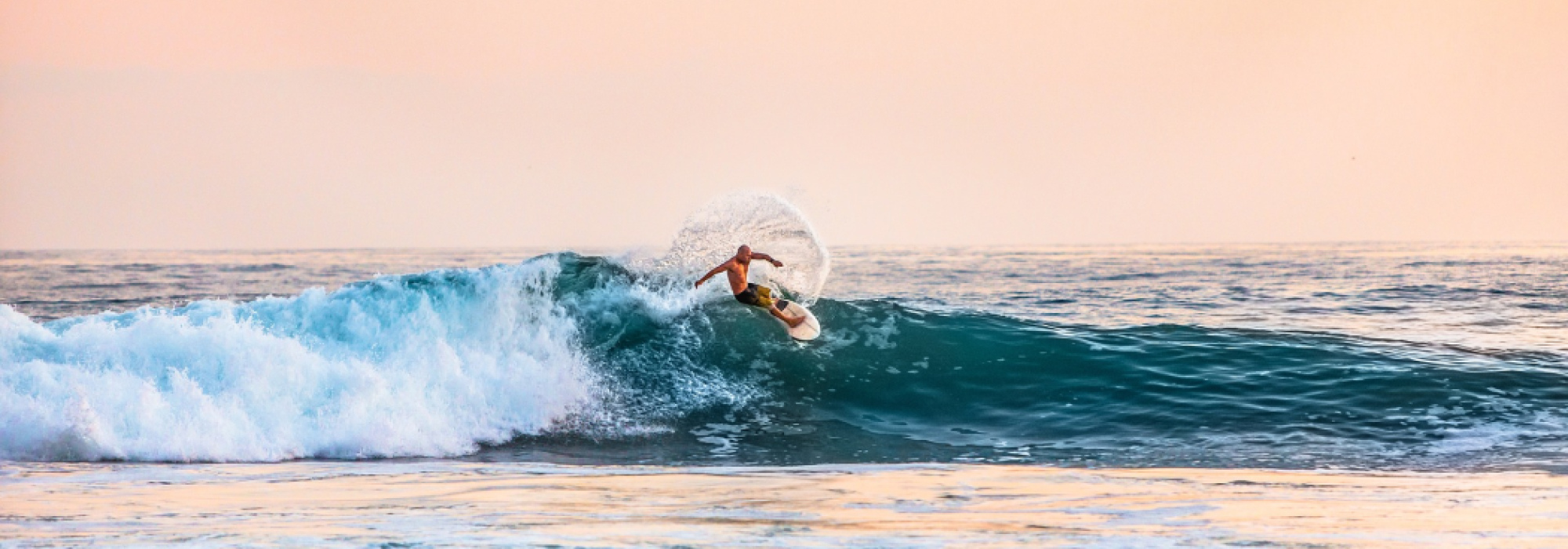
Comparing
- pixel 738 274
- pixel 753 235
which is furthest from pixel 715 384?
pixel 753 235

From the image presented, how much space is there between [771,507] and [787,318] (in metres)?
6.85

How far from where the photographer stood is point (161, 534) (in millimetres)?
7168

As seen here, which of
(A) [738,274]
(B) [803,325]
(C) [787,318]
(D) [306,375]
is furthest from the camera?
(B) [803,325]

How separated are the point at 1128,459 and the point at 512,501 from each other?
17.9 feet

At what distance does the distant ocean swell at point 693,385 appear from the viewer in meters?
10.9

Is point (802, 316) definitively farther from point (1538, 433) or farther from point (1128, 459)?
point (1538, 433)

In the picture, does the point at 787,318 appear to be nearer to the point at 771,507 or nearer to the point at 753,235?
the point at 753,235

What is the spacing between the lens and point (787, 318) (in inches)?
580

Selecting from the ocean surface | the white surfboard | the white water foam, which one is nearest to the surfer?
the white surfboard

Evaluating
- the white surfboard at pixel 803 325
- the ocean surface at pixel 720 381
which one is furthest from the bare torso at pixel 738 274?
the ocean surface at pixel 720 381

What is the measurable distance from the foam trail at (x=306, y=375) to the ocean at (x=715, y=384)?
0.03m

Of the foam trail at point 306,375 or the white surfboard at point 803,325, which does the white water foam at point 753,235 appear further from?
the foam trail at point 306,375

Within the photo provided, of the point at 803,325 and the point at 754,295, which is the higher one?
the point at 754,295

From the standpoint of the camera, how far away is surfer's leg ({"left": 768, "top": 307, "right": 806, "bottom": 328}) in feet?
47.2
